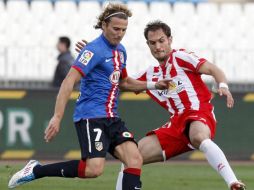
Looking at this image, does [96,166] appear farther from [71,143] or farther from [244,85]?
[244,85]

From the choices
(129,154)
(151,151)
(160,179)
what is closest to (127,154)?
(129,154)

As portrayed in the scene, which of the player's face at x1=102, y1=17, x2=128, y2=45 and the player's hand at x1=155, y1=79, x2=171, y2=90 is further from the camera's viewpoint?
the player's hand at x1=155, y1=79, x2=171, y2=90

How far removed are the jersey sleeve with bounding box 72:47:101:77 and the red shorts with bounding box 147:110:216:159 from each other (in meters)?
1.44

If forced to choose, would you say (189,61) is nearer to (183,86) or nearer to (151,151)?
(183,86)

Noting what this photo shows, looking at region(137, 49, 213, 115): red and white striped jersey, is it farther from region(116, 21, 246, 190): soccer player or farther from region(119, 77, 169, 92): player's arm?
region(119, 77, 169, 92): player's arm

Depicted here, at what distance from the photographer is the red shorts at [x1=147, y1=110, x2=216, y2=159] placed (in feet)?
31.7

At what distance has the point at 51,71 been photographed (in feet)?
61.2

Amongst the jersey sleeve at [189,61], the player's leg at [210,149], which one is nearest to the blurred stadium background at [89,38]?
the jersey sleeve at [189,61]

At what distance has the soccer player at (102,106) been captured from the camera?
8688 mm

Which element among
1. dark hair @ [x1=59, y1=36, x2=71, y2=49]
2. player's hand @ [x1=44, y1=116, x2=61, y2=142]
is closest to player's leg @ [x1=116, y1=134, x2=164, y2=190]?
player's hand @ [x1=44, y1=116, x2=61, y2=142]

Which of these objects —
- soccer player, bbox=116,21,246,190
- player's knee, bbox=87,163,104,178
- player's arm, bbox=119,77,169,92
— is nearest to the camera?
player's knee, bbox=87,163,104,178

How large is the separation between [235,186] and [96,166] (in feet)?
4.47

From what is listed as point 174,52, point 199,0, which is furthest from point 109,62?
point 199,0

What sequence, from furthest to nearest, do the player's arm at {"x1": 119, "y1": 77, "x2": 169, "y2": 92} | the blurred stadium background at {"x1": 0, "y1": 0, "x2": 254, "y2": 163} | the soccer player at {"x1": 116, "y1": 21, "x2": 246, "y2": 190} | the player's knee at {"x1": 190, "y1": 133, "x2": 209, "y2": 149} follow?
the blurred stadium background at {"x1": 0, "y1": 0, "x2": 254, "y2": 163} → the soccer player at {"x1": 116, "y1": 21, "x2": 246, "y2": 190} → the player's arm at {"x1": 119, "y1": 77, "x2": 169, "y2": 92} → the player's knee at {"x1": 190, "y1": 133, "x2": 209, "y2": 149}
